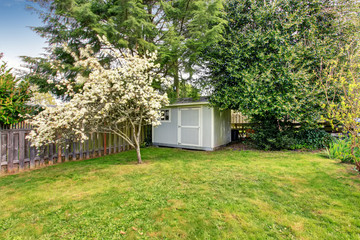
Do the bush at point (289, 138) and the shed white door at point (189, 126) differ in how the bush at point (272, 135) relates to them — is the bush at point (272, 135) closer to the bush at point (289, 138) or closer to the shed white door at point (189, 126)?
the bush at point (289, 138)

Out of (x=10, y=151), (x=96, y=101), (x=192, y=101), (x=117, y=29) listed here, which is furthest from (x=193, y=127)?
(x=10, y=151)

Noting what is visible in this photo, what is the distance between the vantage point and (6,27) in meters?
7.50

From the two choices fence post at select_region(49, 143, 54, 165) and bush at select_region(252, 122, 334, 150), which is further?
bush at select_region(252, 122, 334, 150)

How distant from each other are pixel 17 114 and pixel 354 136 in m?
8.47

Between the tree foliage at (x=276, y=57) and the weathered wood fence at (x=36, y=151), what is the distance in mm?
5012

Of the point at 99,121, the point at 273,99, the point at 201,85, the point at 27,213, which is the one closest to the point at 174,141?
the point at 201,85

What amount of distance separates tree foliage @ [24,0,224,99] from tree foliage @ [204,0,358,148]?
4.17 ft

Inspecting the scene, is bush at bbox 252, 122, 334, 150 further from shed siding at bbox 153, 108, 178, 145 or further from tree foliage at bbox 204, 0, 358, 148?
shed siding at bbox 153, 108, 178, 145

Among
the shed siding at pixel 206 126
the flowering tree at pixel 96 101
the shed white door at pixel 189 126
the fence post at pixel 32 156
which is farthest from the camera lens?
the shed white door at pixel 189 126

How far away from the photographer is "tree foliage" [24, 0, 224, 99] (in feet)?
20.7

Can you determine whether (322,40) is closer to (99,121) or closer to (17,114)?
(99,121)

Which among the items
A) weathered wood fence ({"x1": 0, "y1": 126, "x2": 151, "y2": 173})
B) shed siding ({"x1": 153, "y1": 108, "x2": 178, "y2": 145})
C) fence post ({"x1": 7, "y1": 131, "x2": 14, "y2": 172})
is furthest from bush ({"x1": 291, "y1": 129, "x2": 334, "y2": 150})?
fence post ({"x1": 7, "y1": 131, "x2": 14, "y2": 172})

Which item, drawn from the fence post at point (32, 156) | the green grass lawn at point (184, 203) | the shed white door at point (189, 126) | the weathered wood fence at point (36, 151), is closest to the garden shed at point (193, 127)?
the shed white door at point (189, 126)

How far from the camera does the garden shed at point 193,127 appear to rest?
7746 millimetres
